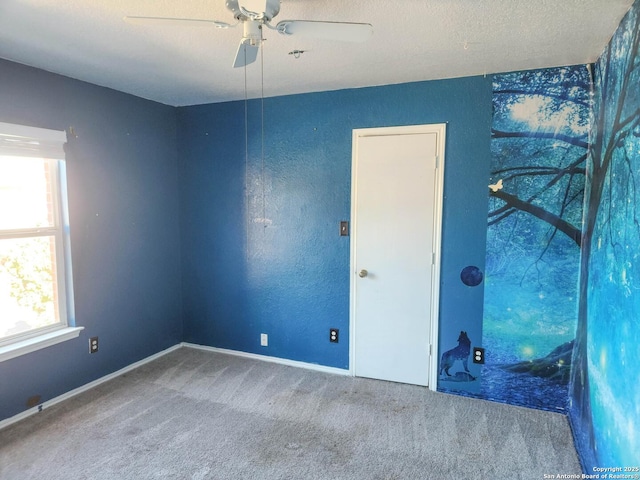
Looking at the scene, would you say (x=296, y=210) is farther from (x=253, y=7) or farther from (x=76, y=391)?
(x=76, y=391)

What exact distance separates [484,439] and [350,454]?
868 mm

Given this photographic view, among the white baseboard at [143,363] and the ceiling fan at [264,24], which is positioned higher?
the ceiling fan at [264,24]

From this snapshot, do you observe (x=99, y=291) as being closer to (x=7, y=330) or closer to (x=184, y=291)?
(x=7, y=330)

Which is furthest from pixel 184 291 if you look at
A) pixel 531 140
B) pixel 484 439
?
pixel 531 140

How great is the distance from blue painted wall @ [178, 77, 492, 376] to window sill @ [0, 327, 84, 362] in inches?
46.5

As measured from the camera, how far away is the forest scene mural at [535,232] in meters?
2.55

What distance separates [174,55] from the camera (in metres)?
2.34

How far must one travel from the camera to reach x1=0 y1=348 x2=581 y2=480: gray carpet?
6.90 feet

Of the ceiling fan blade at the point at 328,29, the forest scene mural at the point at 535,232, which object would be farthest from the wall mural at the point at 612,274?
the ceiling fan blade at the point at 328,29

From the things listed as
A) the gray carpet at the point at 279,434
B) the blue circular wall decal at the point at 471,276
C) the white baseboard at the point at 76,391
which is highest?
the blue circular wall decal at the point at 471,276

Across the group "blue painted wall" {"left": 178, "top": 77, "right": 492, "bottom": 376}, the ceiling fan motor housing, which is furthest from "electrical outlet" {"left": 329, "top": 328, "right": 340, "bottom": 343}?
the ceiling fan motor housing

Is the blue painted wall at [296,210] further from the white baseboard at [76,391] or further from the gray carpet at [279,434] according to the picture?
the gray carpet at [279,434]

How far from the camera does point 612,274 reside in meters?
1.82

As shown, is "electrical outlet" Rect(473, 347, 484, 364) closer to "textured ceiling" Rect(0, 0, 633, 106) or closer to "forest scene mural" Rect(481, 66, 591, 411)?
"forest scene mural" Rect(481, 66, 591, 411)
